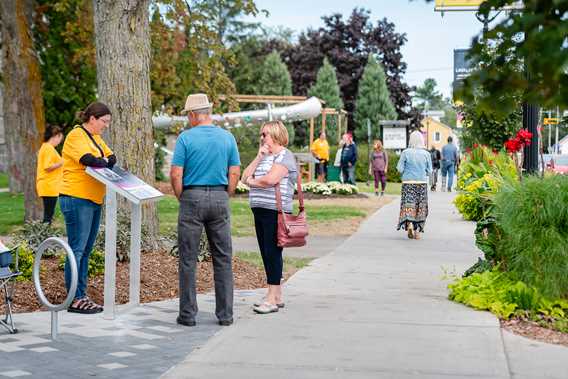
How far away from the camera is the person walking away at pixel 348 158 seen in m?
29.1

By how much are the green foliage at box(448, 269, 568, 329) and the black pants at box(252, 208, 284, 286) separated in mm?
1712

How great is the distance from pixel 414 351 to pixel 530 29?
371 cm

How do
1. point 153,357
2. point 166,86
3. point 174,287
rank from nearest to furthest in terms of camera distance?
point 153,357 → point 174,287 → point 166,86

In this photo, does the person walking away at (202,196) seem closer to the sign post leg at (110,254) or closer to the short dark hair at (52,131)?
the sign post leg at (110,254)

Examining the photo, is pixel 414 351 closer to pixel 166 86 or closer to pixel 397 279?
pixel 397 279

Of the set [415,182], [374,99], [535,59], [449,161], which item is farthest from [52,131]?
[374,99]

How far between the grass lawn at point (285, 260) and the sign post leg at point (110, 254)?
3.79 meters

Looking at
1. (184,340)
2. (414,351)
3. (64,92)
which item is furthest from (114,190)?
(64,92)

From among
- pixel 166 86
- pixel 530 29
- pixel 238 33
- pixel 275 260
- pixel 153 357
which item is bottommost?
pixel 153 357

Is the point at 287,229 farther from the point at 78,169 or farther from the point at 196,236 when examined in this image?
the point at 78,169

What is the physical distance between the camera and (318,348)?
623 centimetres

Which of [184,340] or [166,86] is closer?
[184,340]

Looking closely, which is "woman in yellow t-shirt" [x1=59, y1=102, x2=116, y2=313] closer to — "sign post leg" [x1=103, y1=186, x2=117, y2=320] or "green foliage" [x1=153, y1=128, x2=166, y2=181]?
"sign post leg" [x1=103, y1=186, x2=117, y2=320]

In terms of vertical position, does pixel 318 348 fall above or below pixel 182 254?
below
